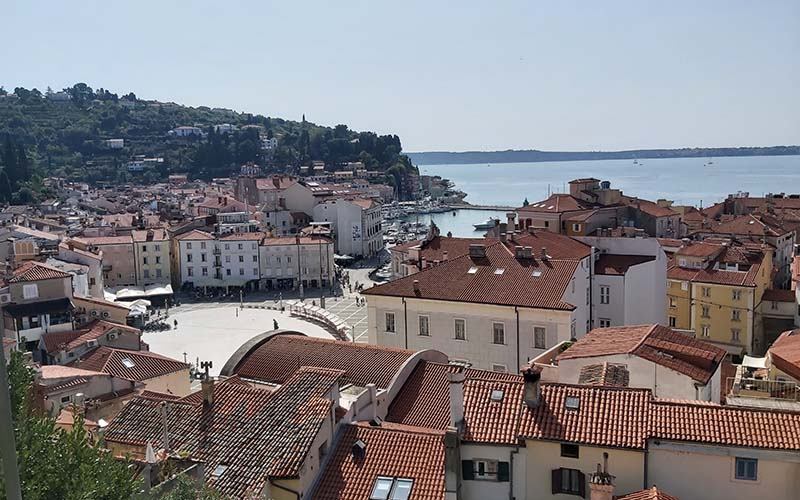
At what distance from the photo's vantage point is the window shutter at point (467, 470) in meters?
12.2

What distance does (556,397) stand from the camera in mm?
12375

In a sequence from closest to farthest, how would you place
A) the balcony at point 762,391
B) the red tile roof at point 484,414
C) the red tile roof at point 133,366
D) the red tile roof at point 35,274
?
the red tile roof at point 484,414
the balcony at point 762,391
the red tile roof at point 133,366
the red tile roof at point 35,274

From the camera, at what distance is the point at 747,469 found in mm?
10812

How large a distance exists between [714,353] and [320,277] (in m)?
52.5

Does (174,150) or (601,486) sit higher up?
(174,150)

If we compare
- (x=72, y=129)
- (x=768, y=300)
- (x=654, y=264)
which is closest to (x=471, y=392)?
(x=654, y=264)

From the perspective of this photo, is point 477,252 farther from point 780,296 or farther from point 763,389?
point 780,296

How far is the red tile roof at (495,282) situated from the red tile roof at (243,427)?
10511mm

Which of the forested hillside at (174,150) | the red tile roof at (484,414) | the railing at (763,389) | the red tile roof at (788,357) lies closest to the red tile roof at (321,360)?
the red tile roof at (484,414)

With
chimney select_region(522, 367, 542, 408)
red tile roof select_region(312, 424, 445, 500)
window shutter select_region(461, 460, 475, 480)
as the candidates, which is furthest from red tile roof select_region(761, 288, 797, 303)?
window shutter select_region(461, 460, 475, 480)

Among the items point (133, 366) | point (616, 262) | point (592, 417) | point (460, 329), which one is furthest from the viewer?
point (616, 262)

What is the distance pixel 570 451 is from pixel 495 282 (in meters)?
13.5

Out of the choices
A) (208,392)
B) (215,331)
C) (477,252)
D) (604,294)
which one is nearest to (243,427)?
(208,392)

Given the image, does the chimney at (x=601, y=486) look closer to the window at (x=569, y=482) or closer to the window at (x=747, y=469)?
the window at (x=569, y=482)
